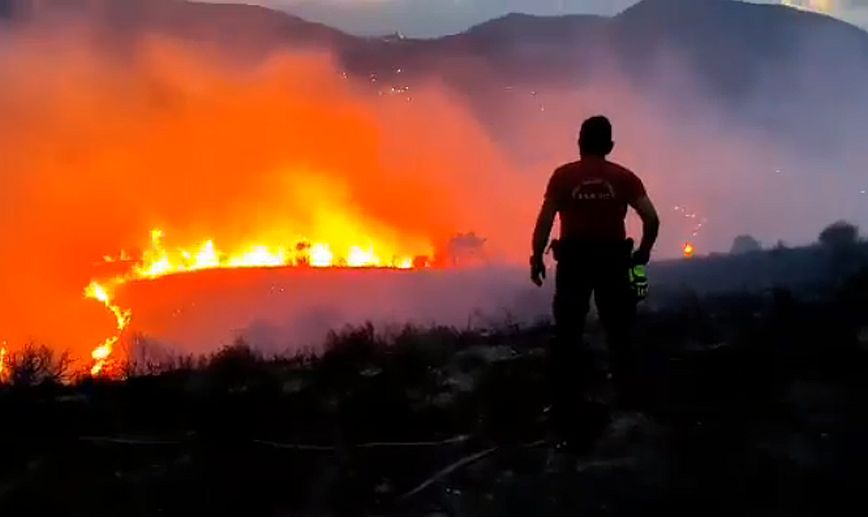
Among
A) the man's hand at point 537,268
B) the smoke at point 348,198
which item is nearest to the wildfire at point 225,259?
the smoke at point 348,198

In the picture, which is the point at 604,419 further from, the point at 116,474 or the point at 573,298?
the point at 116,474

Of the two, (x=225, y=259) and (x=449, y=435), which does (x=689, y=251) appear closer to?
(x=225, y=259)

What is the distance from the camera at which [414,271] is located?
73188 millimetres

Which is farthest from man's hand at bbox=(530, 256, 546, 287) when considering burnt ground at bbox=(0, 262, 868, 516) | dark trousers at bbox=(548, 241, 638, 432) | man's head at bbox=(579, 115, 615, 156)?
burnt ground at bbox=(0, 262, 868, 516)

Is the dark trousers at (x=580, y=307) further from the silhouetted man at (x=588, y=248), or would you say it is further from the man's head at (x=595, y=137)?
the man's head at (x=595, y=137)

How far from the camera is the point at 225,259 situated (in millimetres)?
88875

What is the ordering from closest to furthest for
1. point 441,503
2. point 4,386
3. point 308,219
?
point 441,503 → point 4,386 → point 308,219

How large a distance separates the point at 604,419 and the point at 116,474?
413 cm

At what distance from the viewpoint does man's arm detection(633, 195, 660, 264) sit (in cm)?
893

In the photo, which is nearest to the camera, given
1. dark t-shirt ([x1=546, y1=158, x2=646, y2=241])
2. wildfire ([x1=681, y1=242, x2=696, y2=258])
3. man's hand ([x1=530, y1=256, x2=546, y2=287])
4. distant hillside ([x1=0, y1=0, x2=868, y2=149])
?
dark t-shirt ([x1=546, y1=158, x2=646, y2=241])

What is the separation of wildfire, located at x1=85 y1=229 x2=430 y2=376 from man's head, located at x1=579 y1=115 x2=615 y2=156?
68.1m

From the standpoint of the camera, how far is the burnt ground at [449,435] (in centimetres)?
825

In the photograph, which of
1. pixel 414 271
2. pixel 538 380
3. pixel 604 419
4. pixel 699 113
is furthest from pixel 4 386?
pixel 699 113

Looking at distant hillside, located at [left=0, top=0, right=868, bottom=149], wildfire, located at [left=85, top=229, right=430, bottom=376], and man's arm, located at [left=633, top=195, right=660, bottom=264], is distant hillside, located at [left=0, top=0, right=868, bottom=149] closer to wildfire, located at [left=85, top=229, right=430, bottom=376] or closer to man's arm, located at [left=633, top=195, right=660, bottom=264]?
wildfire, located at [left=85, top=229, right=430, bottom=376]
